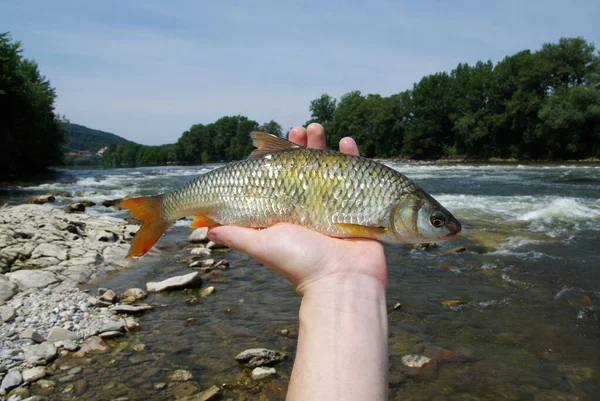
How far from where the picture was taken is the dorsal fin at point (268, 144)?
3305 millimetres

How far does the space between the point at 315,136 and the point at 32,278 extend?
604 cm

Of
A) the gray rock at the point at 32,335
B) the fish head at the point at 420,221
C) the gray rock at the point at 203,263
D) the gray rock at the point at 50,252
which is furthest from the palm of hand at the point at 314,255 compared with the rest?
the gray rock at the point at 50,252

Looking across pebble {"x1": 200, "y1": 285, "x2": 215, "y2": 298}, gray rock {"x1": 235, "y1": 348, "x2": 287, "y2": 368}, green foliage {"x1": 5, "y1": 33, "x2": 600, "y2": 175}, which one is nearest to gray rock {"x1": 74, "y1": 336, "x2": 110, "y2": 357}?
→ gray rock {"x1": 235, "y1": 348, "x2": 287, "y2": 368}

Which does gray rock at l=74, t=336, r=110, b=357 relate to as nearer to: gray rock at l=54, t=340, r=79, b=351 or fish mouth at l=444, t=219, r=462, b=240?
gray rock at l=54, t=340, r=79, b=351

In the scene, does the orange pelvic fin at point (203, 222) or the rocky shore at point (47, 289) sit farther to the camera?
the rocky shore at point (47, 289)

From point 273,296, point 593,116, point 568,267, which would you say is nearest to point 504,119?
point 593,116

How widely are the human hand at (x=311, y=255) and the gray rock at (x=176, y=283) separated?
4505 millimetres

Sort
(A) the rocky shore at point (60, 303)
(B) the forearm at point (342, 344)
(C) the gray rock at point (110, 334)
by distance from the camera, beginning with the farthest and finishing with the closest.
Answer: (C) the gray rock at point (110, 334) < (A) the rocky shore at point (60, 303) < (B) the forearm at point (342, 344)

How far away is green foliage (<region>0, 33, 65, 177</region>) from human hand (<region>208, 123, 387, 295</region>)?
3541 cm

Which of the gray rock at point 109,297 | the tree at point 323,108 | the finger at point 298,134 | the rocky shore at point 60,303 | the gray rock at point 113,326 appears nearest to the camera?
the finger at point 298,134

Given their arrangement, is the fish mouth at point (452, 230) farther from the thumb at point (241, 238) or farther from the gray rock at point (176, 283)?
the gray rock at point (176, 283)

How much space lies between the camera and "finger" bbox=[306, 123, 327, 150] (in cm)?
376

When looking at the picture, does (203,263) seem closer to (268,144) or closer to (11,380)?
(11,380)

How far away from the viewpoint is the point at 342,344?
2006mm
